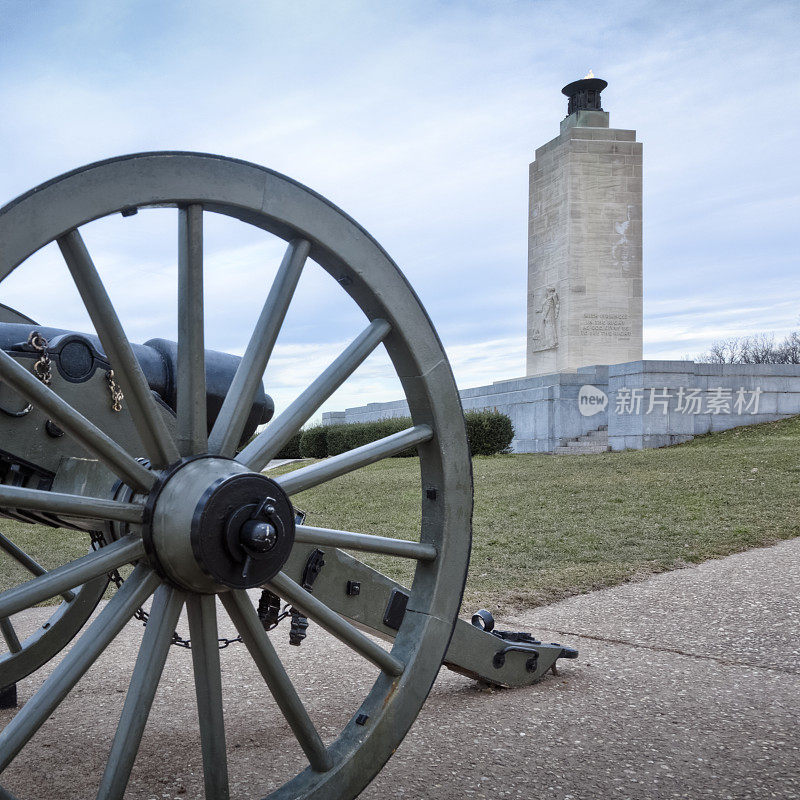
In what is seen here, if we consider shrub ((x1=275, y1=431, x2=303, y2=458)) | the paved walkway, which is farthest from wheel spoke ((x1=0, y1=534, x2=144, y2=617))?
shrub ((x1=275, y1=431, x2=303, y2=458))

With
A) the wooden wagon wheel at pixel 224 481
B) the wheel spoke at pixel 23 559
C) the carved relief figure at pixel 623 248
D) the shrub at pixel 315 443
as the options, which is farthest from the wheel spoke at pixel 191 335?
the shrub at pixel 315 443

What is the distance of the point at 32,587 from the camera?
71.3 inches

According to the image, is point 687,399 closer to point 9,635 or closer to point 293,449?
point 293,449

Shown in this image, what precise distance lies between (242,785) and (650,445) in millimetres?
14143

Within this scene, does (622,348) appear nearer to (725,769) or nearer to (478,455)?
(478,455)

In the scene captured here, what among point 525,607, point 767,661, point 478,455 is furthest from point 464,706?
point 478,455

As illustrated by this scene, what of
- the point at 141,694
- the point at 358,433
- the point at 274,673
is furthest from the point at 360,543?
the point at 358,433

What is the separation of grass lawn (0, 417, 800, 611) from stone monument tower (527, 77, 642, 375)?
7939mm

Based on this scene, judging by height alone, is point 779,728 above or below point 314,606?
below

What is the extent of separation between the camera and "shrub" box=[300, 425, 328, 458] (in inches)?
931

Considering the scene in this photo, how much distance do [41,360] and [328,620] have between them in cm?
103

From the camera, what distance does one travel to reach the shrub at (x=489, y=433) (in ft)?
58.6
